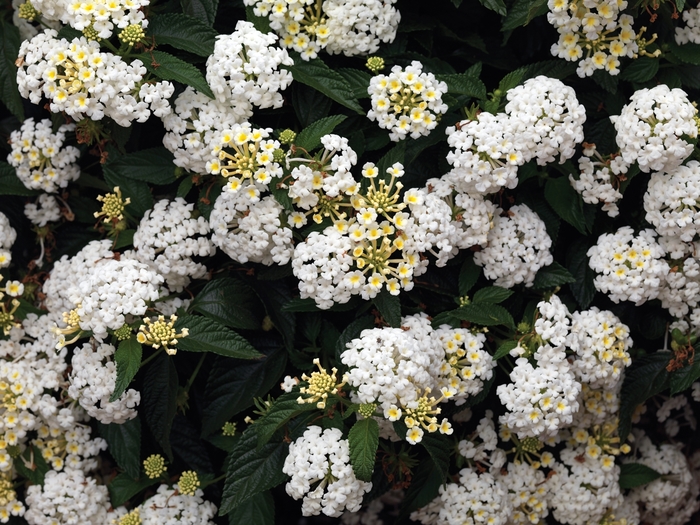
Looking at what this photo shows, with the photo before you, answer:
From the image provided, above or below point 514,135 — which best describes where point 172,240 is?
below

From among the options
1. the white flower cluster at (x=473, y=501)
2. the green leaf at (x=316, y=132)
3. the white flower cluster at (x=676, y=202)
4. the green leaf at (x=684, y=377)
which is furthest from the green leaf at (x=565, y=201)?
the white flower cluster at (x=473, y=501)

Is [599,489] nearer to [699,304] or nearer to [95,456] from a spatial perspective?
[699,304]

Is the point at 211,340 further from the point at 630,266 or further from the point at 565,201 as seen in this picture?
the point at 630,266

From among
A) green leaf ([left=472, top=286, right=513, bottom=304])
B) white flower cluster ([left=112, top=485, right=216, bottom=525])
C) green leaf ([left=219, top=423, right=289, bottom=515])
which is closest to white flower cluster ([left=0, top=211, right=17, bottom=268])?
white flower cluster ([left=112, top=485, right=216, bottom=525])

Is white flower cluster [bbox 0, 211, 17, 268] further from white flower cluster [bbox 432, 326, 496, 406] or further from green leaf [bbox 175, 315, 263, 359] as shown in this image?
white flower cluster [bbox 432, 326, 496, 406]

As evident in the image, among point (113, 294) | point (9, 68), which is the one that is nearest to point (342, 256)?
point (113, 294)

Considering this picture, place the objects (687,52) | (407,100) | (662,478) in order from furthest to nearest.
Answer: (662,478) → (687,52) → (407,100)
